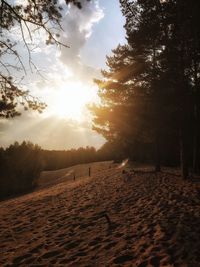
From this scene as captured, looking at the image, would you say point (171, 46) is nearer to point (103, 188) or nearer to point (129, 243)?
point (103, 188)

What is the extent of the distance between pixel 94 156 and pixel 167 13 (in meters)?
47.6

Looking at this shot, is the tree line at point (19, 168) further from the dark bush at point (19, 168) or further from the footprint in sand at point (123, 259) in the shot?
the footprint in sand at point (123, 259)

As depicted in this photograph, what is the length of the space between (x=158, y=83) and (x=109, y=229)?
12.4m

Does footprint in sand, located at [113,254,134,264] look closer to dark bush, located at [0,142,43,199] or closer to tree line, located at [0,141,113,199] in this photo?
tree line, located at [0,141,113,199]

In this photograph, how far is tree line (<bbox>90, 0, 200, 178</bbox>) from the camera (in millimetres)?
16250

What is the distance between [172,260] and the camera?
7.20 meters

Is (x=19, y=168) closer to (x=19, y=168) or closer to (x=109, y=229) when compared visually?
(x=19, y=168)

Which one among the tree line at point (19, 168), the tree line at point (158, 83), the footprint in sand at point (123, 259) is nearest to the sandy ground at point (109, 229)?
the footprint in sand at point (123, 259)

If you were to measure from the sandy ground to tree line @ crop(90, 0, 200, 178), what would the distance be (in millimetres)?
5663

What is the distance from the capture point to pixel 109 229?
10148 mm

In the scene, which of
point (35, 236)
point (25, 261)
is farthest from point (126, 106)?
point (25, 261)

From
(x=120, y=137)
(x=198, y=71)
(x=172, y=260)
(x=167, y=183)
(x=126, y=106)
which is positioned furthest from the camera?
(x=120, y=137)

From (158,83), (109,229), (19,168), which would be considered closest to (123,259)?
(109,229)

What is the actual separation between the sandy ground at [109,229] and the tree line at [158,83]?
566 cm
